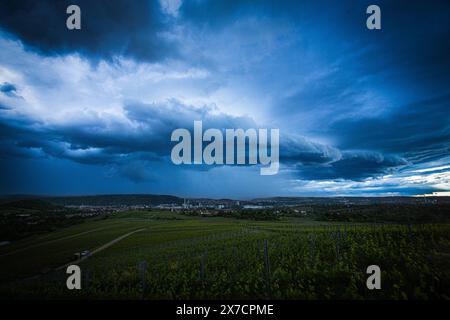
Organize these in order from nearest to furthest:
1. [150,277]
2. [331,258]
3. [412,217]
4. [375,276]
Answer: [375,276] → [331,258] → [150,277] → [412,217]

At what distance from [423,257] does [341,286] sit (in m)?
4.70

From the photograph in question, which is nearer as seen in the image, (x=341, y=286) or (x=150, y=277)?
(x=341, y=286)

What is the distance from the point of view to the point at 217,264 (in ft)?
58.1

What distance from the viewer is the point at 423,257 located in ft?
39.3

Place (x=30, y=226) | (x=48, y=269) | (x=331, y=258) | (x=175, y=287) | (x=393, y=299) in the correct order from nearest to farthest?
(x=393, y=299) < (x=175, y=287) < (x=331, y=258) < (x=48, y=269) < (x=30, y=226)

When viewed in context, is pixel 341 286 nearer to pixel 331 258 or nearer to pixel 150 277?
pixel 331 258

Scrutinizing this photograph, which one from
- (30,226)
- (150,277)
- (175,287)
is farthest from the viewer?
(30,226)

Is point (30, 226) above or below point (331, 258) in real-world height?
below

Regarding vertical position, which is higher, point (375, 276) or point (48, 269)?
point (375, 276)

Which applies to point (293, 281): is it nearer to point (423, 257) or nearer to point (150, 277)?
point (423, 257)
